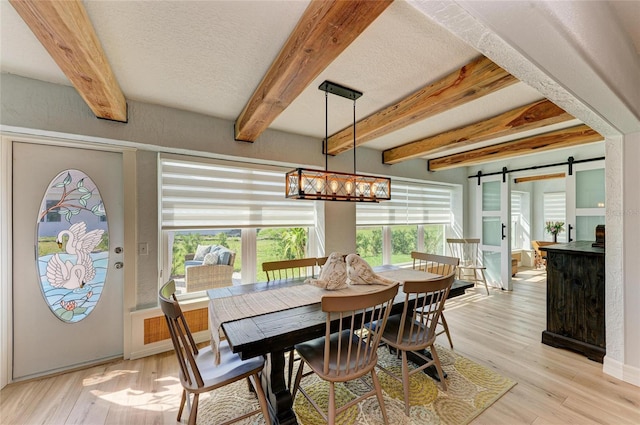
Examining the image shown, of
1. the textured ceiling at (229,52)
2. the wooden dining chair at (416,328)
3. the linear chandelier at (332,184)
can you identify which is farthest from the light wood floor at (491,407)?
the textured ceiling at (229,52)

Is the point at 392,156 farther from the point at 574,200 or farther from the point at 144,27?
A: the point at 144,27

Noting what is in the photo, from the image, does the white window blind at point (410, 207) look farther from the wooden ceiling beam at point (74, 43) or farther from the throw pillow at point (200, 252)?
the wooden ceiling beam at point (74, 43)

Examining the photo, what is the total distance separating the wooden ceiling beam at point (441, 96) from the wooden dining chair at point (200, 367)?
2.23m

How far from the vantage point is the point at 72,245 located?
2332mm

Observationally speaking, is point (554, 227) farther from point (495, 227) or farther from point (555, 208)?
point (495, 227)

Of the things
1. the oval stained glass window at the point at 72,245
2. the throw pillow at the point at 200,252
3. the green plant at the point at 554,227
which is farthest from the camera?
the green plant at the point at 554,227

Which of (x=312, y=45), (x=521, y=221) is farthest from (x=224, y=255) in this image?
(x=521, y=221)

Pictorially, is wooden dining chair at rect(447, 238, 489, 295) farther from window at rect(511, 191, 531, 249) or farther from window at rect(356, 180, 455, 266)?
window at rect(511, 191, 531, 249)

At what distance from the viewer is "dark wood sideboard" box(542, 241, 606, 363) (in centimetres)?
240

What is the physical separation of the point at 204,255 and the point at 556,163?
5.46m

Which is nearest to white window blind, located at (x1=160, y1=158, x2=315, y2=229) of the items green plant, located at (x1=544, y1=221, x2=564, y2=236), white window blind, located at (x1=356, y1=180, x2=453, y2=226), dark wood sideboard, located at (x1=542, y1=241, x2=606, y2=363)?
white window blind, located at (x1=356, y1=180, x2=453, y2=226)

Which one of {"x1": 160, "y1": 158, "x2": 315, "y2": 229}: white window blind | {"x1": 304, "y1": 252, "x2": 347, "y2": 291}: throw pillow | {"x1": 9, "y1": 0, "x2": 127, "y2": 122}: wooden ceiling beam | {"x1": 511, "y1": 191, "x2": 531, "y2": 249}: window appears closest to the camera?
{"x1": 9, "y1": 0, "x2": 127, "y2": 122}: wooden ceiling beam

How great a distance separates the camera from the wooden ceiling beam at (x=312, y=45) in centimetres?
110

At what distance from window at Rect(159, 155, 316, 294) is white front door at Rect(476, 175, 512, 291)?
356cm
